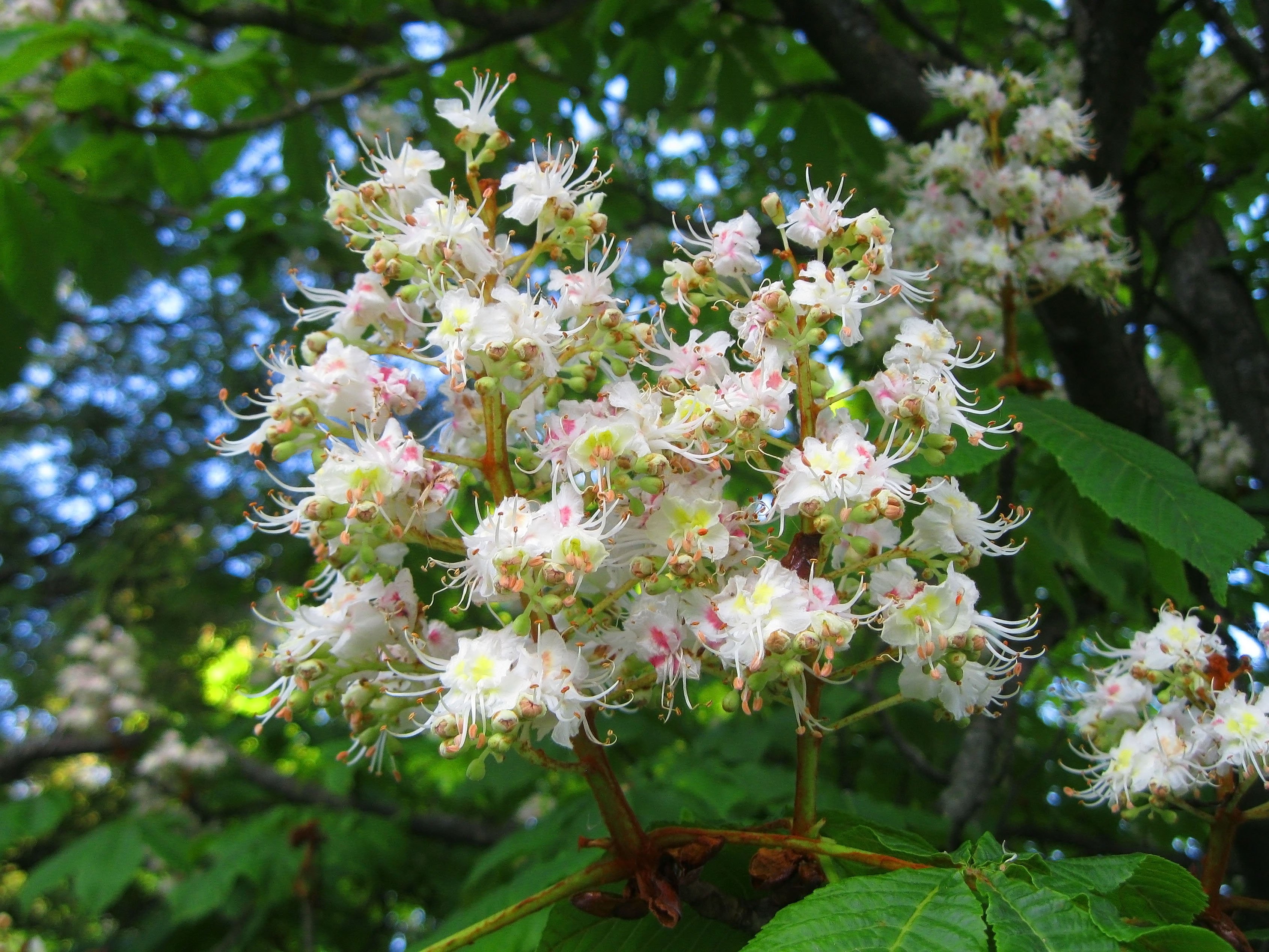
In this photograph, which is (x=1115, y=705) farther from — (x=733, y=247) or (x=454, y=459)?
(x=454, y=459)

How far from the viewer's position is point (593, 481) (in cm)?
131

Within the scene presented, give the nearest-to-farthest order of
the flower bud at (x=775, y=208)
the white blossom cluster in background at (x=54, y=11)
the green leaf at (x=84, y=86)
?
1. the flower bud at (x=775, y=208)
2. the green leaf at (x=84, y=86)
3. the white blossom cluster in background at (x=54, y=11)

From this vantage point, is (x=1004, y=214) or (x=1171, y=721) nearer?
(x=1171, y=721)

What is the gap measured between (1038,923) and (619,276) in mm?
4781

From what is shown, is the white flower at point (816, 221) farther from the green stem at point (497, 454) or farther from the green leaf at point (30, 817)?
the green leaf at point (30, 817)

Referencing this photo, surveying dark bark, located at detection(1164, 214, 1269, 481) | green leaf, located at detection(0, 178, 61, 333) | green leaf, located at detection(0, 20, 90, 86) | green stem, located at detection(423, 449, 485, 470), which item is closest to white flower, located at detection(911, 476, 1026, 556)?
green stem, located at detection(423, 449, 485, 470)

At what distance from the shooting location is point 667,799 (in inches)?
109

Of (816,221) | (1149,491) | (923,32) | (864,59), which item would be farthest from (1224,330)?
(816,221)

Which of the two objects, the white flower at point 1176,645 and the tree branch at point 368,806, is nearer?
the white flower at point 1176,645

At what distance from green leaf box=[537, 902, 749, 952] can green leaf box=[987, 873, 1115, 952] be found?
0.46 m

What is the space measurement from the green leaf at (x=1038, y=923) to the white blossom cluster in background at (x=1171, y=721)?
0.53 meters

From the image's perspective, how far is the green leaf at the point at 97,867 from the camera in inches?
145

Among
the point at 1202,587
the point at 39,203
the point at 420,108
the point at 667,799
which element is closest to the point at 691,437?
the point at 1202,587

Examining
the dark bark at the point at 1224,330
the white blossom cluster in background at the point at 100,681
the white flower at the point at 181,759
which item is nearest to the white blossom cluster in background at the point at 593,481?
the dark bark at the point at 1224,330
